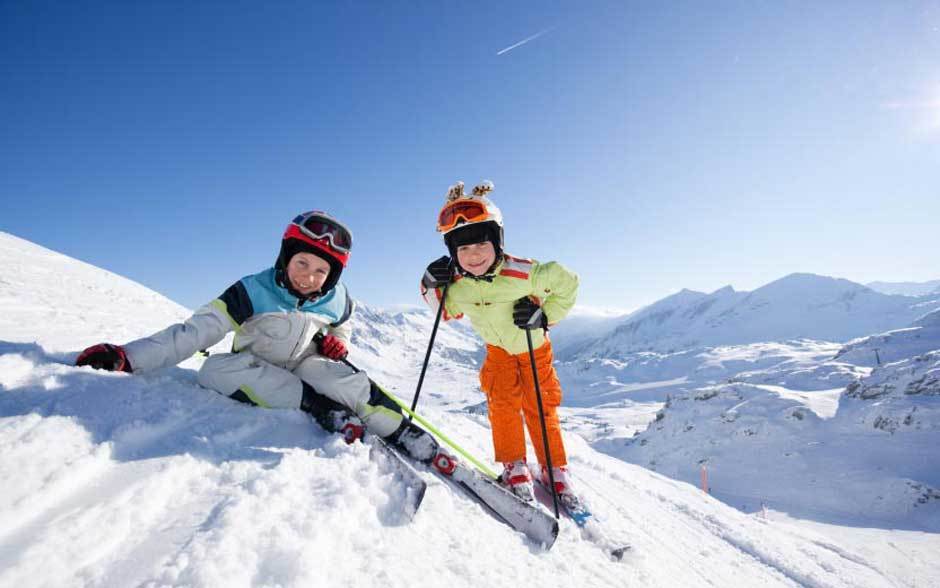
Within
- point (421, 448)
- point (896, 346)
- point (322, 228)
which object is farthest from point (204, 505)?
point (896, 346)

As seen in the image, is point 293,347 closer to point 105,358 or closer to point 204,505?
point 105,358

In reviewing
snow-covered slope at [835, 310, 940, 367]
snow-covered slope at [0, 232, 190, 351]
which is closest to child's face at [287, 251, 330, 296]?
snow-covered slope at [0, 232, 190, 351]

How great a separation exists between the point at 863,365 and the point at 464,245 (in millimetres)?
89423

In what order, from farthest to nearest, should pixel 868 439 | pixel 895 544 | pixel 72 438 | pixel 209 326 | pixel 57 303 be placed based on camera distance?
pixel 868 439, pixel 895 544, pixel 57 303, pixel 209 326, pixel 72 438

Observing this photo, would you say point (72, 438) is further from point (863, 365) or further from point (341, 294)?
point (863, 365)

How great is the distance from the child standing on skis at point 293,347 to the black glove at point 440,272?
89cm

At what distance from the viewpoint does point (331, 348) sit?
3488mm

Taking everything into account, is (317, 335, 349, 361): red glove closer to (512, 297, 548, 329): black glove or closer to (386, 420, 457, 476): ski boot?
(386, 420, 457, 476): ski boot

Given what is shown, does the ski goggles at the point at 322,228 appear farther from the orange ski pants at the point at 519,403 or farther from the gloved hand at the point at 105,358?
the orange ski pants at the point at 519,403

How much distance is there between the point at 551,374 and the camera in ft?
14.0

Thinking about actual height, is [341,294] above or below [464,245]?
below

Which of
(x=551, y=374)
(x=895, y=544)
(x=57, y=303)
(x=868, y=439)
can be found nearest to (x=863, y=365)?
(x=868, y=439)

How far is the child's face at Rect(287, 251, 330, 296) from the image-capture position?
10.9ft

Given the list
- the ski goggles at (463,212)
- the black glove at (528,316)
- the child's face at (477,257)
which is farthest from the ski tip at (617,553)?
the ski goggles at (463,212)
